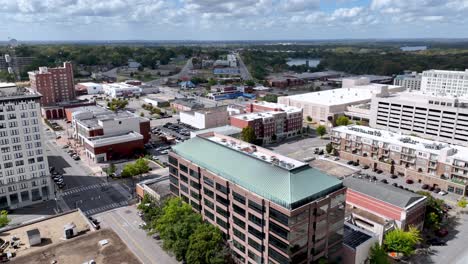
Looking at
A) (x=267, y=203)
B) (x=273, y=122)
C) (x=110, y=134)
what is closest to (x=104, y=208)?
(x=110, y=134)

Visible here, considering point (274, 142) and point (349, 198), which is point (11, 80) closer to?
point (274, 142)

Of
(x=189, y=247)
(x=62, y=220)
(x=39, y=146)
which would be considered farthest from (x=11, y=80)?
(x=189, y=247)

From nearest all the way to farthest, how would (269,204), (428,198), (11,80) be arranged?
1. (269,204)
2. (428,198)
3. (11,80)

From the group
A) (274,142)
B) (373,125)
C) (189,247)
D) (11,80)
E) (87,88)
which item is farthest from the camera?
(11,80)

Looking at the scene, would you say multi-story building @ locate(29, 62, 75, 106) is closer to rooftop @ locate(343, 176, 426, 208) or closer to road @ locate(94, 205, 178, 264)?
road @ locate(94, 205, 178, 264)

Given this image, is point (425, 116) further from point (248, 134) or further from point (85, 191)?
point (85, 191)

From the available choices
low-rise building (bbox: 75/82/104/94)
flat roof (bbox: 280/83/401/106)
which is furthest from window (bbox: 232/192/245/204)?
low-rise building (bbox: 75/82/104/94)
